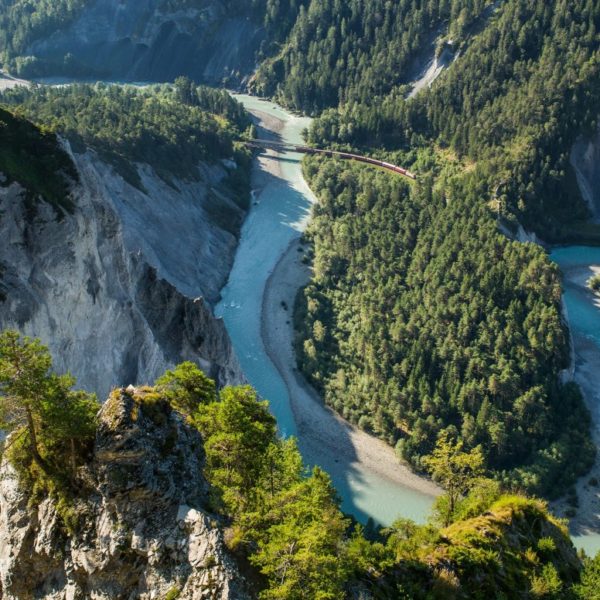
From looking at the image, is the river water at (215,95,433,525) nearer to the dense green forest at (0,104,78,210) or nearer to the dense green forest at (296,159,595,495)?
the dense green forest at (296,159,595,495)

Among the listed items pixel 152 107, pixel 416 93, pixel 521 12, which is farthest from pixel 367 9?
pixel 152 107

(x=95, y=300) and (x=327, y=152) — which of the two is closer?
(x=95, y=300)

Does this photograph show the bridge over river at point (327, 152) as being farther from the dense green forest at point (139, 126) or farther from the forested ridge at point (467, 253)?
the dense green forest at point (139, 126)

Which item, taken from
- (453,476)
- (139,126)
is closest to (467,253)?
(139,126)

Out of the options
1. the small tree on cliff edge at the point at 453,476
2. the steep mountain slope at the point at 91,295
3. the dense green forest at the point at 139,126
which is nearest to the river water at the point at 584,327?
the small tree on cliff edge at the point at 453,476

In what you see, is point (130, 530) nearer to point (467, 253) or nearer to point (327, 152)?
point (467, 253)

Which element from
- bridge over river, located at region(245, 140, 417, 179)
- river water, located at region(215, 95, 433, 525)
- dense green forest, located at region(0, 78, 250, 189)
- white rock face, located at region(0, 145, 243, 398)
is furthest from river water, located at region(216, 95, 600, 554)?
white rock face, located at region(0, 145, 243, 398)

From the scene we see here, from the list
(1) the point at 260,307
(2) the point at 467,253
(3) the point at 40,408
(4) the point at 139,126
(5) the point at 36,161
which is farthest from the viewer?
(4) the point at 139,126
